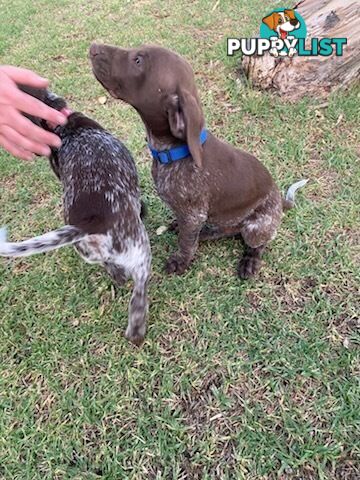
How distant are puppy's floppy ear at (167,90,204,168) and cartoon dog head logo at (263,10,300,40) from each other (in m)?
2.45

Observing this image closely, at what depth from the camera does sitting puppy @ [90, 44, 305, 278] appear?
2449 mm

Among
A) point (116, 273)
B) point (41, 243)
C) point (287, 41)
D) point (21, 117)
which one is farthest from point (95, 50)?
point (287, 41)

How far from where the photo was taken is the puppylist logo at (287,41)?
418 centimetres

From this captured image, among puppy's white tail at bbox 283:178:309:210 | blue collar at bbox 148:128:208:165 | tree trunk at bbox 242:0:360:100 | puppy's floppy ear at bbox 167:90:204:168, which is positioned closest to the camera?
puppy's floppy ear at bbox 167:90:204:168

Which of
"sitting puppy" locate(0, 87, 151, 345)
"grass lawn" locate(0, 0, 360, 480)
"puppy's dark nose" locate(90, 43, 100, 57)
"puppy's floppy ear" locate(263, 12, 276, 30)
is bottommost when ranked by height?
"grass lawn" locate(0, 0, 360, 480)

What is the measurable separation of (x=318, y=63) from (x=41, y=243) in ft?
10.8

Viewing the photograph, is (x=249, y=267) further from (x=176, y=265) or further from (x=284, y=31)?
(x=284, y=31)

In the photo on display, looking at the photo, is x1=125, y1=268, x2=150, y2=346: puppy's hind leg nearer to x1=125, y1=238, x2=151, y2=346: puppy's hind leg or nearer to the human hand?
x1=125, y1=238, x2=151, y2=346: puppy's hind leg

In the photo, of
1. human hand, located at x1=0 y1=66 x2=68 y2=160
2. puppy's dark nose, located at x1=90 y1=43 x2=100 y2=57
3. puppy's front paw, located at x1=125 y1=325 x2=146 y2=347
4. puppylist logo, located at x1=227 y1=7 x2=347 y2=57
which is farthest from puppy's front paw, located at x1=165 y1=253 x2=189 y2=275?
puppylist logo, located at x1=227 y1=7 x2=347 y2=57

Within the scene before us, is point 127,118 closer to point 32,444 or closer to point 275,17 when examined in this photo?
point 275,17

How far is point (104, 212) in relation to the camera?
2.59 meters

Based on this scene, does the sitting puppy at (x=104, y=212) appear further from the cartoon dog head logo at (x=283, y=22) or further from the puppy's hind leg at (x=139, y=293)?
the cartoon dog head logo at (x=283, y=22)

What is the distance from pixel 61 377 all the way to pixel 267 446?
1290 mm

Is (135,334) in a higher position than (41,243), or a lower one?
lower
